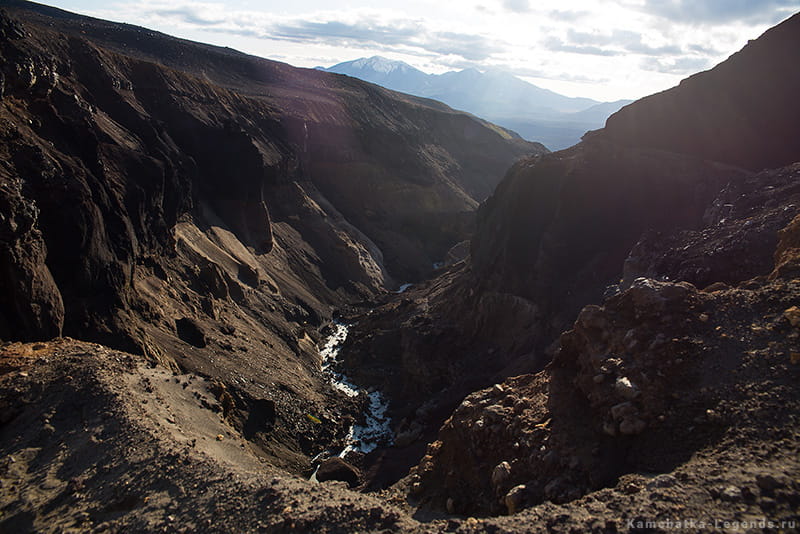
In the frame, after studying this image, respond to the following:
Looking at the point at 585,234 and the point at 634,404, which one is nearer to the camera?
the point at 634,404

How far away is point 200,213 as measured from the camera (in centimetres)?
3734

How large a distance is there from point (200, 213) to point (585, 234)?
85.5 feet

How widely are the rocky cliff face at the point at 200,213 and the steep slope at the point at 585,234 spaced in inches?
257

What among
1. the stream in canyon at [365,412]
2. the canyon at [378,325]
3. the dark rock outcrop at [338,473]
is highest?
the canyon at [378,325]

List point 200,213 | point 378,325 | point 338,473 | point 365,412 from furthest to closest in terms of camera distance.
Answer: point 378,325 → point 200,213 → point 365,412 → point 338,473

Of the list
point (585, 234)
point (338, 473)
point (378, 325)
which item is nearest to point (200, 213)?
point (378, 325)

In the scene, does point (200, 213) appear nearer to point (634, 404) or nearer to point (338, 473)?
point (338, 473)

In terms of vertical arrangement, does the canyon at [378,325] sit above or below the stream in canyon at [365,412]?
above

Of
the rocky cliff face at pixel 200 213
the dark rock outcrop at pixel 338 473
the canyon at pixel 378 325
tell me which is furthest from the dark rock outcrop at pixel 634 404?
the rocky cliff face at pixel 200 213

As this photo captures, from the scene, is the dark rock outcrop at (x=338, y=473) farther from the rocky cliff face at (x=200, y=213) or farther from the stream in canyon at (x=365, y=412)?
the stream in canyon at (x=365, y=412)

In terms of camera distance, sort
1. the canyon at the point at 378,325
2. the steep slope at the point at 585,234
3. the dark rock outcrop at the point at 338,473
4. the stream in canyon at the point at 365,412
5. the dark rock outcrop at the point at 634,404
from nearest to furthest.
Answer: the dark rock outcrop at the point at 634,404, the canyon at the point at 378,325, the dark rock outcrop at the point at 338,473, the steep slope at the point at 585,234, the stream in canyon at the point at 365,412

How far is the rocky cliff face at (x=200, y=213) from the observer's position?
18.5 metres

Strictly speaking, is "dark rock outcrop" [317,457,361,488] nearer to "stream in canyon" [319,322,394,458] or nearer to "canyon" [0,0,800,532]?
"canyon" [0,0,800,532]

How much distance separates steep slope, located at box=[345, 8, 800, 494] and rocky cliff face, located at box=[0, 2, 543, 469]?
6.52 m
